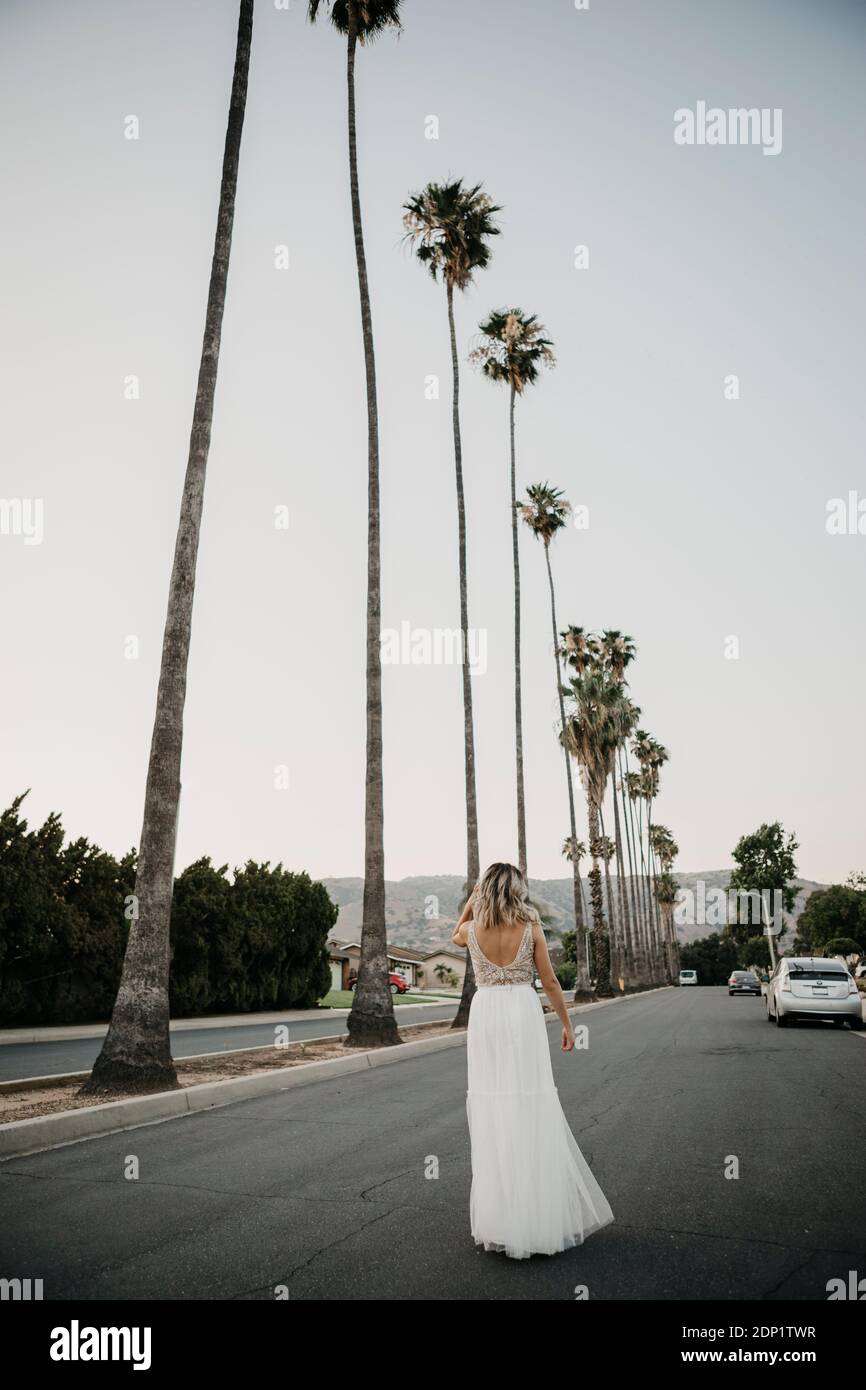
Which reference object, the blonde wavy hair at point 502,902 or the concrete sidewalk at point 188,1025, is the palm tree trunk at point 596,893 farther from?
the blonde wavy hair at point 502,902

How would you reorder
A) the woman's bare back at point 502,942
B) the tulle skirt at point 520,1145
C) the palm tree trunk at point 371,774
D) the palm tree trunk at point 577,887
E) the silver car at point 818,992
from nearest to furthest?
the tulle skirt at point 520,1145 → the woman's bare back at point 502,942 → the palm tree trunk at point 371,774 → the silver car at point 818,992 → the palm tree trunk at point 577,887

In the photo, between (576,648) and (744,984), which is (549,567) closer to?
(576,648)

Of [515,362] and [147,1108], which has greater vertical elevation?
[515,362]

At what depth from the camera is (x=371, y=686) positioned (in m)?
19.0

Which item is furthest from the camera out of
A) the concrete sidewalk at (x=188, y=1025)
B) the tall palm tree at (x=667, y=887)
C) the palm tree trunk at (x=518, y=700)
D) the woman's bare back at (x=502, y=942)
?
the tall palm tree at (x=667, y=887)

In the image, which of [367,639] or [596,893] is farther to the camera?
[596,893]

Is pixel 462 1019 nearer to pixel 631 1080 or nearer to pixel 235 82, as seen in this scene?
pixel 631 1080

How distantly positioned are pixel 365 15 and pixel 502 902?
22.7 m

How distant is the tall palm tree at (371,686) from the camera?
17.4 meters

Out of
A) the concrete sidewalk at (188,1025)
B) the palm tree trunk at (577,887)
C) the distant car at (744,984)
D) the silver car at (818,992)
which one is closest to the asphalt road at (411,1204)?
the concrete sidewalk at (188,1025)

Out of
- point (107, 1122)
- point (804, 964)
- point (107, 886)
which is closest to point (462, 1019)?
point (804, 964)

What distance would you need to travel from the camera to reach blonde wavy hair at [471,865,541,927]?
5.17 metres

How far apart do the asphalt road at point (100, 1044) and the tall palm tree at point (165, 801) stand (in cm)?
250

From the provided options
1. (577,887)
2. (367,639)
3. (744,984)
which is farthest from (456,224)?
(744,984)
